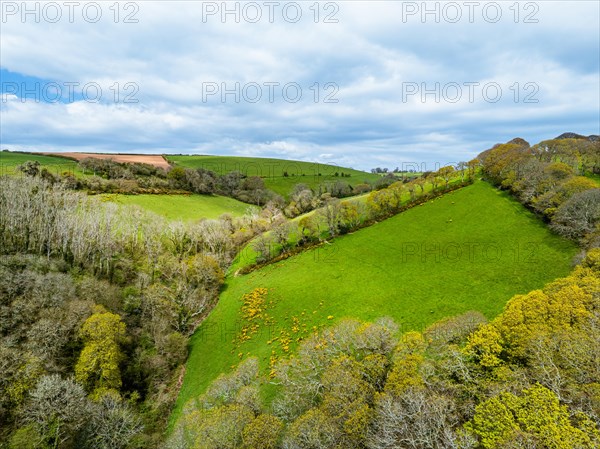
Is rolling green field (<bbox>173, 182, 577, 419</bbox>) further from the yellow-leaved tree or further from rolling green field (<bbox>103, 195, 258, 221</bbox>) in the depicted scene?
rolling green field (<bbox>103, 195, 258, 221</bbox>)

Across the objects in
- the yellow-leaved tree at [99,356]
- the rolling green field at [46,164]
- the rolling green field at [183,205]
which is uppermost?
the rolling green field at [46,164]

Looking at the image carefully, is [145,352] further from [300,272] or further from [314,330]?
[300,272]

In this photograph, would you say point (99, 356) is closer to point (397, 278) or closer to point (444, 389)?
point (444, 389)

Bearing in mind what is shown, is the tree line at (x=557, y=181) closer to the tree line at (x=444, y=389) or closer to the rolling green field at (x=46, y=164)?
the tree line at (x=444, y=389)

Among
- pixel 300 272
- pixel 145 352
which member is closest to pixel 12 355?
pixel 145 352

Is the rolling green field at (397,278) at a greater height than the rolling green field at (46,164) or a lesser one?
lesser

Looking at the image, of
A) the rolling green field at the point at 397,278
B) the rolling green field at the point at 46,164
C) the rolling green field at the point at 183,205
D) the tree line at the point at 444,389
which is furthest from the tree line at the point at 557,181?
the rolling green field at the point at 46,164

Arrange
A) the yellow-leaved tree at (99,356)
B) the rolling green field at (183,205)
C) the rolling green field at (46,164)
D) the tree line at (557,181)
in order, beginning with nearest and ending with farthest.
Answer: the yellow-leaved tree at (99,356) < the tree line at (557,181) < the rolling green field at (183,205) < the rolling green field at (46,164)

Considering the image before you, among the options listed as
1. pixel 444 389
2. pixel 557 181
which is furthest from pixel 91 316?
pixel 557 181
